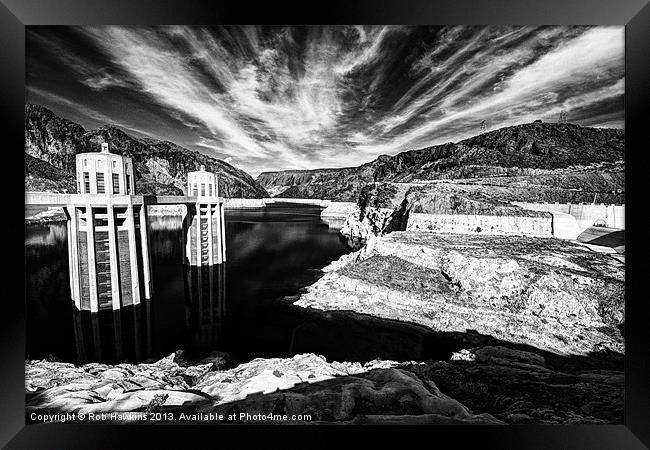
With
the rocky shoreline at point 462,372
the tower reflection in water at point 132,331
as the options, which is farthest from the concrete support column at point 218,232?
the rocky shoreline at point 462,372

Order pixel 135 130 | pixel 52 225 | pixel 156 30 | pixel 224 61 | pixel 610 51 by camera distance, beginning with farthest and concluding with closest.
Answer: pixel 52 225
pixel 135 130
pixel 224 61
pixel 156 30
pixel 610 51

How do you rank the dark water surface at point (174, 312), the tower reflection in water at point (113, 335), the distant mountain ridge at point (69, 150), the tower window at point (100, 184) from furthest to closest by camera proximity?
1. the tower window at point (100, 184)
2. the tower reflection in water at point (113, 335)
3. the dark water surface at point (174, 312)
4. the distant mountain ridge at point (69, 150)

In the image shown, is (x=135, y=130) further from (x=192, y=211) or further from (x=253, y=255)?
(x=253, y=255)

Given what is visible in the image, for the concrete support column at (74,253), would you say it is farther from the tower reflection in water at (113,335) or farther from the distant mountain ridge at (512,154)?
the distant mountain ridge at (512,154)

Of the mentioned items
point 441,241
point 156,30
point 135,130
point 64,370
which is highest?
point 156,30

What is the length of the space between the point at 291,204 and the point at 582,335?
17388mm

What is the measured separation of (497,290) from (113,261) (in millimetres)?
10471

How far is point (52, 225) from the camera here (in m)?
6.69

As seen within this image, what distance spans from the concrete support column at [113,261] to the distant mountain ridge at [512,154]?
755cm

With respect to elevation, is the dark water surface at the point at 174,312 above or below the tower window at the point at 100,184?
below
